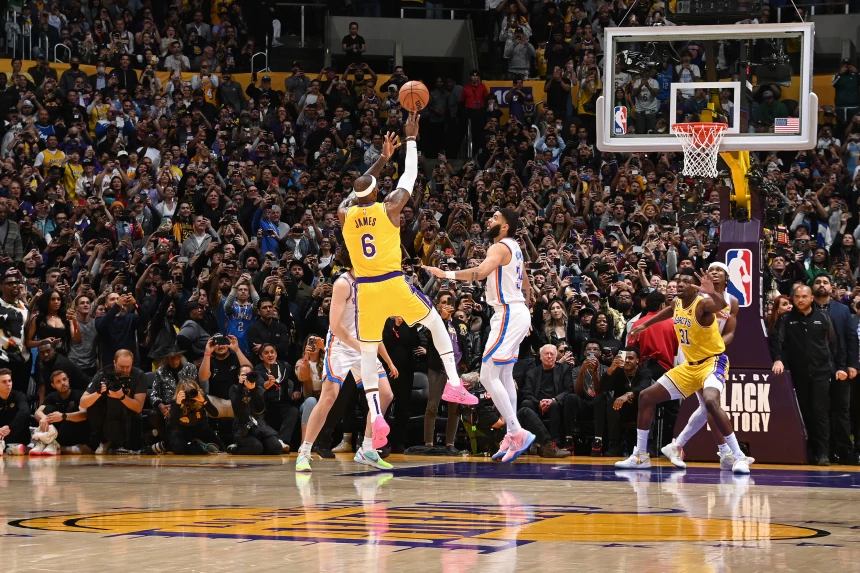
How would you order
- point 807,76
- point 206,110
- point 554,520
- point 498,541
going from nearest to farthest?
point 498,541
point 554,520
point 807,76
point 206,110

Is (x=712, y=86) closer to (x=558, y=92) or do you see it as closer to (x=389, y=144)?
(x=389, y=144)

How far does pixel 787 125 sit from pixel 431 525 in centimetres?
760

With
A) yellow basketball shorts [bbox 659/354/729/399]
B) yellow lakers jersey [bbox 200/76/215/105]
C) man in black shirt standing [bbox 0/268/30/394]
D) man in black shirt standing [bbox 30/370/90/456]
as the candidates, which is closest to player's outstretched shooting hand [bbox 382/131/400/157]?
yellow basketball shorts [bbox 659/354/729/399]

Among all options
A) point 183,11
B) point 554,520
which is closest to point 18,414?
point 554,520

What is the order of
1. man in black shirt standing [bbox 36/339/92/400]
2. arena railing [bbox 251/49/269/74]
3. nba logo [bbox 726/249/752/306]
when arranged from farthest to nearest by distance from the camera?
arena railing [bbox 251/49/269/74]
man in black shirt standing [bbox 36/339/92/400]
nba logo [bbox 726/249/752/306]

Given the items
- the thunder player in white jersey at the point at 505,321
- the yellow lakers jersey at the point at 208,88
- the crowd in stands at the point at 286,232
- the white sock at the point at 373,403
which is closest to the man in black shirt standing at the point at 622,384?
the crowd in stands at the point at 286,232

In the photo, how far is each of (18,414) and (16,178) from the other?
581 centimetres

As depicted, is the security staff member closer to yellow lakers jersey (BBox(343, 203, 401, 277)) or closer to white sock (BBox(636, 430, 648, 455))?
white sock (BBox(636, 430, 648, 455))

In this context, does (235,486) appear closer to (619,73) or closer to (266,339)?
(266,339)

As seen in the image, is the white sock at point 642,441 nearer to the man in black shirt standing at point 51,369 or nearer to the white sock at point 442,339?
the white sock at point 442,339

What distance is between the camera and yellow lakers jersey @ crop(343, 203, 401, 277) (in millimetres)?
10719

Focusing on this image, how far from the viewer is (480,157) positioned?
2234 centimetres

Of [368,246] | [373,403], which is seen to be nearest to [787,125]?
[368,246]

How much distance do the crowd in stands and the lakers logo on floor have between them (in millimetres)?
5739
